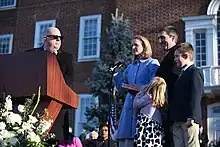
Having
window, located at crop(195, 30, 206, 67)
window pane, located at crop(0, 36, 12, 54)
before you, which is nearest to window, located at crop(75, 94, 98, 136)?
window, located at crop(195, 30, 206, 67)

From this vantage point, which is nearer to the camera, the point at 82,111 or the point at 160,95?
the point at 160,95

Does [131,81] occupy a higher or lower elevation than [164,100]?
higher

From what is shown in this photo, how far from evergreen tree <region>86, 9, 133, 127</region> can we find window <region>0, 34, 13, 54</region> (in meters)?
6.38

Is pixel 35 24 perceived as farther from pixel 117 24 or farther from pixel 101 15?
pixel 117 24

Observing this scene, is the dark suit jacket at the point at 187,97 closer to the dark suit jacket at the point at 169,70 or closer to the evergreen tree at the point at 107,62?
the dark suit jacket at the point at 169,70

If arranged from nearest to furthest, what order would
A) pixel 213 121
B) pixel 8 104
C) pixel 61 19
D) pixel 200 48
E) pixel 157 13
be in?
pixel 8 104, pixel 213 121, pixel 200 48, pixel 157 13, pixel 61 19

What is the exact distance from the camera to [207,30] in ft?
61.4

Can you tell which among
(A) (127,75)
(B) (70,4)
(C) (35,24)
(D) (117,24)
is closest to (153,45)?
(D) (117,24)

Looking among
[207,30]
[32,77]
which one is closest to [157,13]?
[207,30]

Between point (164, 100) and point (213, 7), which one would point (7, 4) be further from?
point (164, 100)

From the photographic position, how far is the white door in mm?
17484

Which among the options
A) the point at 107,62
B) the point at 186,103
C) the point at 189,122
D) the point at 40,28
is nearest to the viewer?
the point at 189,122

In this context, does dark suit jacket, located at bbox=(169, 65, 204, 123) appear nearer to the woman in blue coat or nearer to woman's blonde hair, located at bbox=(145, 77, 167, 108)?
woman's blonde hair, located at bbox=(145, 77, 167, 108)

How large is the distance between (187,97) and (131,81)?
786mm
